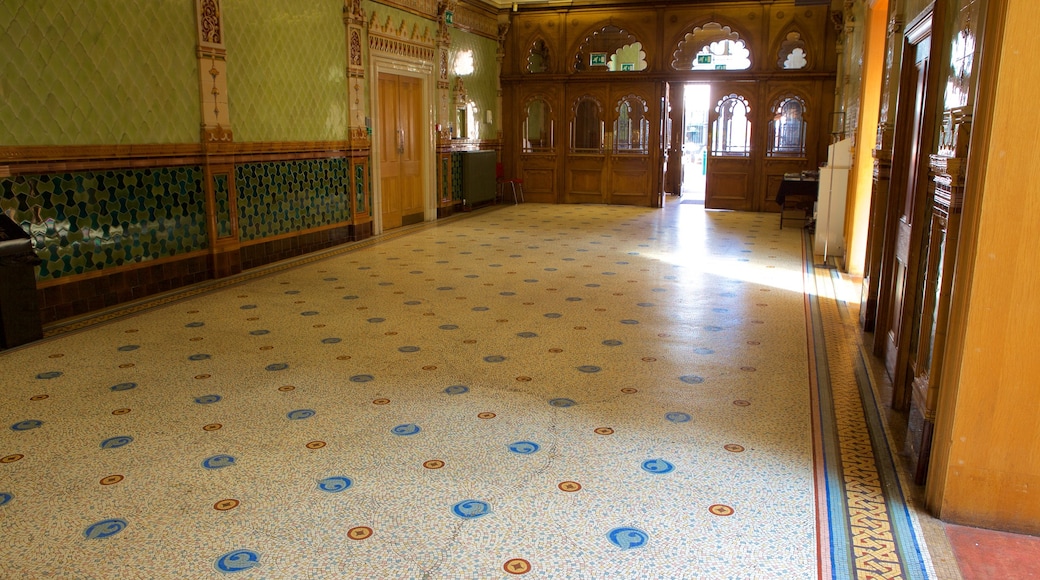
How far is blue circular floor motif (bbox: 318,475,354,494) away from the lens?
307 cm

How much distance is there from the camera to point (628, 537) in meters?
2.72

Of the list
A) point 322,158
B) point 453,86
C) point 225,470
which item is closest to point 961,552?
point 225,470

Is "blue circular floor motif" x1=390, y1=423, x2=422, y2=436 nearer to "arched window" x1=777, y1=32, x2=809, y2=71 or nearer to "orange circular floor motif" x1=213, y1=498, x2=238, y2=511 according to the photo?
"orange circular floor motif" x1=213, y1=498, x2=238, y2=511

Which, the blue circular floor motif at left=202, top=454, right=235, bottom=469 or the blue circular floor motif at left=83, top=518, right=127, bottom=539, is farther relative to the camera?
the blue circular floor motif at left=202, top=454, right=235, bottom=469

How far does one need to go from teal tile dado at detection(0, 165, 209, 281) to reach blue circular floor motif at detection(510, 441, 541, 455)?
439 centimetres

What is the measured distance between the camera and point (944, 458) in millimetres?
2871

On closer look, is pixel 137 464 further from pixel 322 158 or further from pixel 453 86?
pixel 453 86

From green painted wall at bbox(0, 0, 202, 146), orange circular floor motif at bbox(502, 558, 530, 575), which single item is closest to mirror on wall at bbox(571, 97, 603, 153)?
green painted wall at bbox(0, 0, 202, 146)

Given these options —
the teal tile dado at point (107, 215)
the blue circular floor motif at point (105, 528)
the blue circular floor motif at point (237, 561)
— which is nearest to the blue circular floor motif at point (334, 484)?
the blue circular floor motif at point (237, 561)

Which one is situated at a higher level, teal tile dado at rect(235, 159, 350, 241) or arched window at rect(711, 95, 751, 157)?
arched window at rect(711, 95, 751, 157)

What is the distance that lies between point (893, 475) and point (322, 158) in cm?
767

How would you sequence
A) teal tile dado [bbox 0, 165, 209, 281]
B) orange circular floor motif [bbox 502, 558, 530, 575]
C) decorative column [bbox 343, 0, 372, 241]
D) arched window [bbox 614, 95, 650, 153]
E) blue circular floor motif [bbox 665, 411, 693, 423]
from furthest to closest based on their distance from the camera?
arched window [bbox 614, 95, 650, 153], decorative column [bbox 343, 0, 372, 241], teal tile dado [bbox 0, 165, 209, 281], blue circular floor motif [bbox 665, 411, 693, 423], orange circular floor motif [bbox 502, 558, 530, 575]

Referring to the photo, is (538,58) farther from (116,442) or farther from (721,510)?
(721,510)

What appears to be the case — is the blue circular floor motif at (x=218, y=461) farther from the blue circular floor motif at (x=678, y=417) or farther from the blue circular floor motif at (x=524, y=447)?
the blue circular floor motif at (x=678, y=417)
